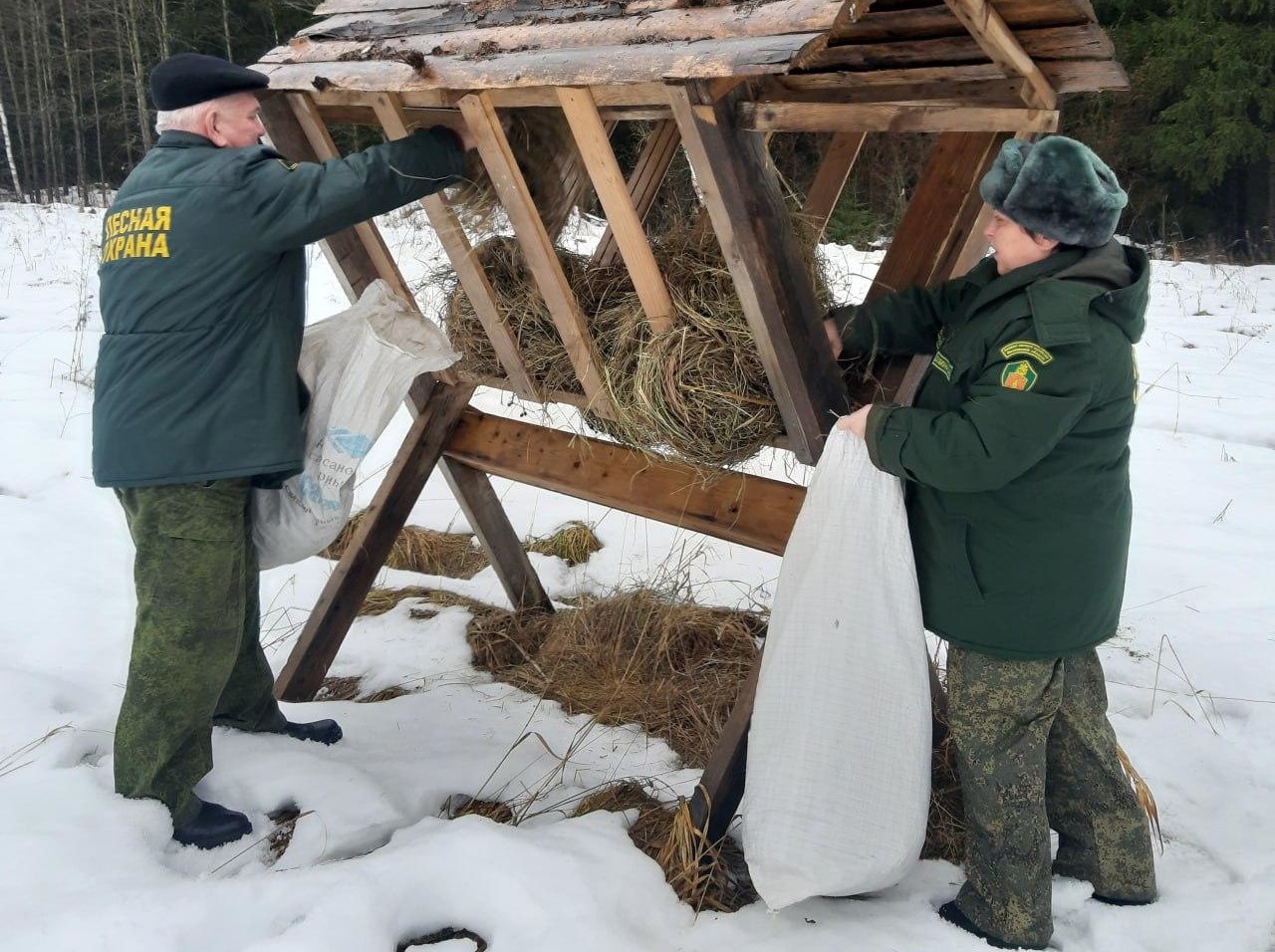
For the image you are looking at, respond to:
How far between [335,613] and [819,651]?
2009mm

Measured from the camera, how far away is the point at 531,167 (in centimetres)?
279

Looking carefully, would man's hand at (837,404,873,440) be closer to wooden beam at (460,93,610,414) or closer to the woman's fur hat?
the woman's fur hat

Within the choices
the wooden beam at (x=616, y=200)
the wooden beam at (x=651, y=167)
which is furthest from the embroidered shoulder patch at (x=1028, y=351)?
the wooden beam at (x=651, y=167)

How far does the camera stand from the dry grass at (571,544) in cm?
512

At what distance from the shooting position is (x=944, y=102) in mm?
2379

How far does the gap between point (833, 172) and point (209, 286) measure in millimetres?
1803

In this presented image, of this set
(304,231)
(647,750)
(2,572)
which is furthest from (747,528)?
(2,572)

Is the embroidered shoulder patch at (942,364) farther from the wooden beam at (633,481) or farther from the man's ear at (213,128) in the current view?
the man's ear at (213,128)

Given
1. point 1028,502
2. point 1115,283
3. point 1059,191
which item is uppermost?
point 1059,191

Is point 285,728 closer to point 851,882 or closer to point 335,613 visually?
point 335,613

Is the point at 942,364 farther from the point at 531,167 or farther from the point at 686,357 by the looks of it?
the point at 531,167

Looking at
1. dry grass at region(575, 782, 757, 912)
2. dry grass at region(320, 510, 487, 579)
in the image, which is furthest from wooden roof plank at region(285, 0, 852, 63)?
dry grass at region(320, 510, 487, 579)

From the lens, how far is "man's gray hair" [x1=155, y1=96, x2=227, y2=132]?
8.05 feet

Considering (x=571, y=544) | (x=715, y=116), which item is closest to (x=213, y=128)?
(x=715, y=116)
